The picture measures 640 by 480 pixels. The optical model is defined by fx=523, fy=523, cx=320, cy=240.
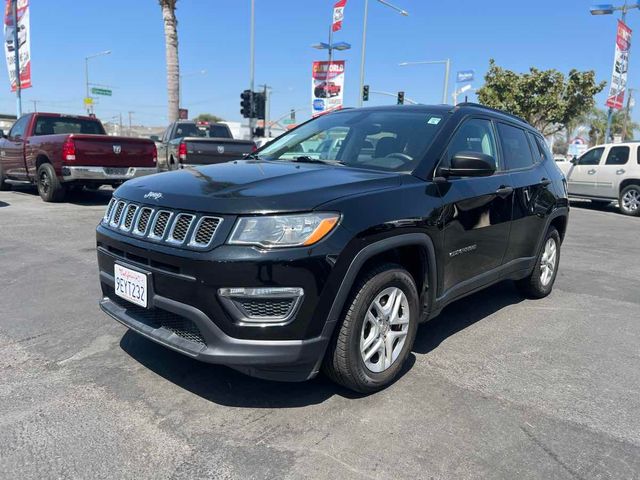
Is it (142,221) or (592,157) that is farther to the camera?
(592,157)

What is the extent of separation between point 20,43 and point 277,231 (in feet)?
72.9

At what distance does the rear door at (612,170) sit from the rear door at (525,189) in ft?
37.0

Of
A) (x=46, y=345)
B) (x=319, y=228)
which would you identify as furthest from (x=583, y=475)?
(x=46, y=345)

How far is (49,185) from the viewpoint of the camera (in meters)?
10.7

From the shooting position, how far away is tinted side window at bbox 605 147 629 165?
572 inches

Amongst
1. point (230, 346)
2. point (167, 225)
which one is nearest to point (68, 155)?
point (167, 225)

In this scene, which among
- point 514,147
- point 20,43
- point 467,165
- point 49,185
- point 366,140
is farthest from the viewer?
point 20,43

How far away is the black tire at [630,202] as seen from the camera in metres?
14.2

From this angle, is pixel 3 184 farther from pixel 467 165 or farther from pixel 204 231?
pixel 467 165

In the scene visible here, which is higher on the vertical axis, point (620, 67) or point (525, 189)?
point (620, 67)

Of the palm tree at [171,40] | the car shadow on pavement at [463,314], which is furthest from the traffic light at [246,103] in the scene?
the car shadow on pavement at [463,314]

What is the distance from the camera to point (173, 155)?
13297mm

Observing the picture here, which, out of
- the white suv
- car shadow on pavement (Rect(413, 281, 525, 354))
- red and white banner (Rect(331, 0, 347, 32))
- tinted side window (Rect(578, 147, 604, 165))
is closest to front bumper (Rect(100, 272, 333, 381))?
car shadow on pavement (Rect(413, 281, 525, 354))

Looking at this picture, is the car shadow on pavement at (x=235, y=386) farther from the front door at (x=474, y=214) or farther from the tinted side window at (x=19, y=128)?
the tinted side window at (x=19, y=128)
